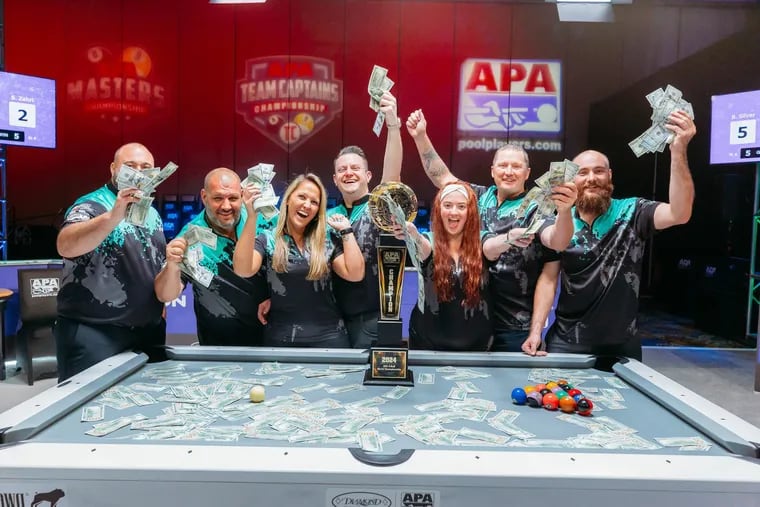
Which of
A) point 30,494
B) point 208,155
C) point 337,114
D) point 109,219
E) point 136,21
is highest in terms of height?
point 136,21

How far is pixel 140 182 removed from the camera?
203 centimetres

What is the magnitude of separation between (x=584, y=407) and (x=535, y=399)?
5.4 inches

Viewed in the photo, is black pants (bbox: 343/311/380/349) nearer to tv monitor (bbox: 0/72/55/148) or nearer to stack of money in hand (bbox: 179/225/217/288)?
stack of money in hand (bbox: 179/225/217/288)

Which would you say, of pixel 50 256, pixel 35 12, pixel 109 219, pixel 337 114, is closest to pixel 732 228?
pixel 337 114

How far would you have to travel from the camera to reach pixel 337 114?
7.48m

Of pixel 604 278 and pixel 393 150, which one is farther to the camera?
pixel 393 150

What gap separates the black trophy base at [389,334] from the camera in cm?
193

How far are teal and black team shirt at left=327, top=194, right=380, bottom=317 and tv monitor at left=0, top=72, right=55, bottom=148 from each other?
454 centimetres

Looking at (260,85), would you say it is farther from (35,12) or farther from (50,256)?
(50,256)

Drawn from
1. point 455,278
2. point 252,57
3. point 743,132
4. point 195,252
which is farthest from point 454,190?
point 252,57

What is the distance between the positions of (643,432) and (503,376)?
58 centimetres

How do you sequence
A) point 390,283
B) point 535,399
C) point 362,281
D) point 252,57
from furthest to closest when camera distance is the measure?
point 252,57 < point 362,281 < point 390,283 < point 535,399

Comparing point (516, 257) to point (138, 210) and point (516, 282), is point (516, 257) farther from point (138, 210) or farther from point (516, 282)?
point (138, 210)

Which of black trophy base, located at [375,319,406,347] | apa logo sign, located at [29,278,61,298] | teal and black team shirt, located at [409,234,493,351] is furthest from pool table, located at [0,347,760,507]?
apa logo sign, located at [29,278,61,298]
